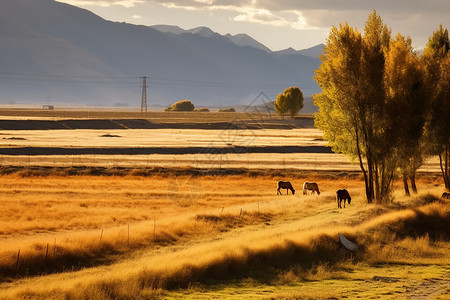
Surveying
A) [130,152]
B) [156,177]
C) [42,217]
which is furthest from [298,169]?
[42,217]

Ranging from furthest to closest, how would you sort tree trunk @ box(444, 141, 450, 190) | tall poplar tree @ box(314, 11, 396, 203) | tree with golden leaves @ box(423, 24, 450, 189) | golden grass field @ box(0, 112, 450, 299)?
tree trunk @ box(444, 141, 450, 190) < tree with golden leaves @ box(423, 24, 450, 189) < tall poplar tree @ box(314, 11, 396, 203) < golden grass field @ box(0, 112, 450, 299)

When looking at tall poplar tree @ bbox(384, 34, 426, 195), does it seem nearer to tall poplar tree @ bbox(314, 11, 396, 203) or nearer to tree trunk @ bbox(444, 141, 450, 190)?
tall poplar tree @ bbox(314, 11, 396, 203)

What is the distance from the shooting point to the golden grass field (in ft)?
96.3

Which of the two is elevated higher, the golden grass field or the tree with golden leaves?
the tree with golden leaves

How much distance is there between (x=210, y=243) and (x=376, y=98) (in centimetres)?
1942

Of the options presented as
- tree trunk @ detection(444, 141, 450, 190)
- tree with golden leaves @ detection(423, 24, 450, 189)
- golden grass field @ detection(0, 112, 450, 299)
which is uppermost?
tree with golden leaves @ detection(423, 24, 450, 189)

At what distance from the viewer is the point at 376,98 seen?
5009 centimetres

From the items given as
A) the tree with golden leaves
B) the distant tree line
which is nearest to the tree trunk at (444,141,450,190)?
the tree with golden leaves

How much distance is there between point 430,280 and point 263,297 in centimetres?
968

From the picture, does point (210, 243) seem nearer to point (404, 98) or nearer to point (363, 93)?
point (363, 93)

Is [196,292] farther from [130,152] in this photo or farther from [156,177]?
[130,152]

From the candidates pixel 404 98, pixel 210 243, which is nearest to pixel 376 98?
pixel 404 98

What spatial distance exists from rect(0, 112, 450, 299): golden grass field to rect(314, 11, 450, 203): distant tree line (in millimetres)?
4159

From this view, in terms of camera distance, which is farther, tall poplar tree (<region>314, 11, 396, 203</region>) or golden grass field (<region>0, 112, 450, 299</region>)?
tall poplar tree (<region>314, 11, 396, 203</region>)
